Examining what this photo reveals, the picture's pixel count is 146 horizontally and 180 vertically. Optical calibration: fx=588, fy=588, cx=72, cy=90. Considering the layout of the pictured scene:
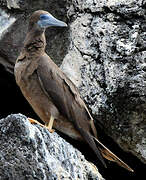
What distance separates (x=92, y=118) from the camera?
19.7 feet

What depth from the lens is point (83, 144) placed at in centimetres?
635

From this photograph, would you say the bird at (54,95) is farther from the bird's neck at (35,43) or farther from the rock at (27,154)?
the rock at (27,154)

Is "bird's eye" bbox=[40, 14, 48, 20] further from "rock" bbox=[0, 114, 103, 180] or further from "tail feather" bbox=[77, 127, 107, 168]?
"rock" bbox=[0, 114, 103, 180]

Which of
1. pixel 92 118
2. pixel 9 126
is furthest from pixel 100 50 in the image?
pixel 9 126

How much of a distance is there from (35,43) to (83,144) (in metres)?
1.20

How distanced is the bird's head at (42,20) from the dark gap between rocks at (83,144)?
2.77 ft

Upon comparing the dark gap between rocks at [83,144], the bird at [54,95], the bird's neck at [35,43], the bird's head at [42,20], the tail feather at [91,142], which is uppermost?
the bird's head at [42,20]

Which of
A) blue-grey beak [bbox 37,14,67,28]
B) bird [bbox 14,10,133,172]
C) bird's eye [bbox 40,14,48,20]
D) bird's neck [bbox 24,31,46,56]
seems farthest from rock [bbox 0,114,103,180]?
bird's eye [bbox 40,14,48,20]

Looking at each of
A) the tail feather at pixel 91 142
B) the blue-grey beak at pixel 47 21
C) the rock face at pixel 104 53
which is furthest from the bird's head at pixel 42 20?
the tail feather at pixel 91 142

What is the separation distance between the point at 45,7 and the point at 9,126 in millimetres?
2848

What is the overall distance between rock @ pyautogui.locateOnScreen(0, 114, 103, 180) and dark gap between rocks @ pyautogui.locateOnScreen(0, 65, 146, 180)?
1.91m

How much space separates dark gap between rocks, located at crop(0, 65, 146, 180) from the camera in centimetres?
639

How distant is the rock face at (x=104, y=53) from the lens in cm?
588

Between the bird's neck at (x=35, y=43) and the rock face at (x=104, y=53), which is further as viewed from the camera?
the bird's neck at (x=35, y=43)
